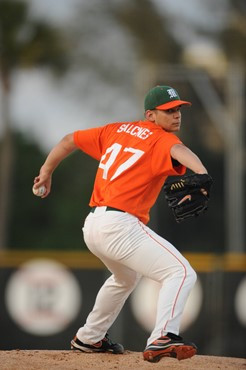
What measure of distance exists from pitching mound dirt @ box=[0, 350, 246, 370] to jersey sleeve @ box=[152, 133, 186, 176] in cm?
152

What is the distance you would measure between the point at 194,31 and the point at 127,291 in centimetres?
2602

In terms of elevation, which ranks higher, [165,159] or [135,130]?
[135,130]

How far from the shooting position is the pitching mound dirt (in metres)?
7.55

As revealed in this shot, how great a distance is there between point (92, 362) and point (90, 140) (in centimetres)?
169

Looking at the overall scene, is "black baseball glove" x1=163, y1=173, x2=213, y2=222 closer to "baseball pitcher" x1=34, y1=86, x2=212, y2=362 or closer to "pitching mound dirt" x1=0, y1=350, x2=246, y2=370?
"baseball pitcher" x1=34, y1=86, x2=212, y2=362

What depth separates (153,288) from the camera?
46.2 ft

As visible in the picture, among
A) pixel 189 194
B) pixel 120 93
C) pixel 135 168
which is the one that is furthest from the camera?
pixel 120 93

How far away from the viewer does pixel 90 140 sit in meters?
7.74

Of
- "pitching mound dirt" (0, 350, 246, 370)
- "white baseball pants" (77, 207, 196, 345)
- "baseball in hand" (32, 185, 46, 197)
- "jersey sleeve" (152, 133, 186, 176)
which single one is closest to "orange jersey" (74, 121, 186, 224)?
"jersey sleeve" (152, 133, 186, 176)

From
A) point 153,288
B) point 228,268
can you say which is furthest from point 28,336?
point 228,268

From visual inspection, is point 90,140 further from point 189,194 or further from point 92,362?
point 92,362

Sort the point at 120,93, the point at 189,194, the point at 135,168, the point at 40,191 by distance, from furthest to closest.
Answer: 1. the point at 120,93
2. the point at 40,191
3. the point at 135,168
4. the point at 189,194

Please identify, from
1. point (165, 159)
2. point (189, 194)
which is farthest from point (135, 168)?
A: point (189, 194)

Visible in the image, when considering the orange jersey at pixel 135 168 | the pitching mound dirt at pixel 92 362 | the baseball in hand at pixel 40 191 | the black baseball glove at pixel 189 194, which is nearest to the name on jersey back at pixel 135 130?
the orange jersey at pixel 135 168
